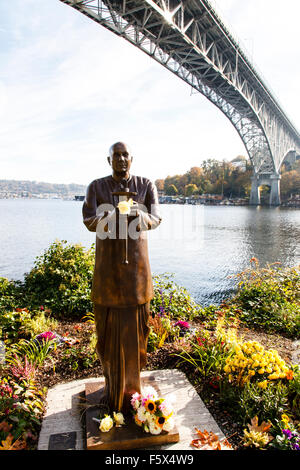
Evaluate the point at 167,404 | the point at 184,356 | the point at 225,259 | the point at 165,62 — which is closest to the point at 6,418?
the point at 167,404

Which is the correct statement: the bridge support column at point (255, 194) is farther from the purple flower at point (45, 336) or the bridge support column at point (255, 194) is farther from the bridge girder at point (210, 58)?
the purple flower at point (45, 336)

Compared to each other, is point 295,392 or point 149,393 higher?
point 149,393

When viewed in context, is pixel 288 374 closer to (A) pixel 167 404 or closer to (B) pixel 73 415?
(A) pixel 167 404

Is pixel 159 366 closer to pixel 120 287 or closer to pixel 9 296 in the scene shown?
pixel 120 287

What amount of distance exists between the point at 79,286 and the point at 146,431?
3782 mm

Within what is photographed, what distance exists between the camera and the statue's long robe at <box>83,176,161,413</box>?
2.91 metres

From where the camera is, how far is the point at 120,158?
2.97 m

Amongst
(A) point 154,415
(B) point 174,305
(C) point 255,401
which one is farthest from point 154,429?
(B) point 174,305

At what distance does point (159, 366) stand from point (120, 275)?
204 cm

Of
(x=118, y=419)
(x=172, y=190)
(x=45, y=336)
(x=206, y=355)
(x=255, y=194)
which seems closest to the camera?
(x=118, y=419)

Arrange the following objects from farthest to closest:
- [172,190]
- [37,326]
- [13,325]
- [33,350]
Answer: [172,190] → [13,325] → [37,326] → [33,350]

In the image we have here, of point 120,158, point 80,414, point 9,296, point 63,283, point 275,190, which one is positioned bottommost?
point 80,414

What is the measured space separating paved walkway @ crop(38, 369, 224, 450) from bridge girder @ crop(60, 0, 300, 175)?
2146 cm

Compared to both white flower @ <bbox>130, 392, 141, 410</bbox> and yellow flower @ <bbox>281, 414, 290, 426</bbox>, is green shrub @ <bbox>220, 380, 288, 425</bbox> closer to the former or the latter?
yellow flower @ <bbox>281, 414, 290, 426</bbox>
